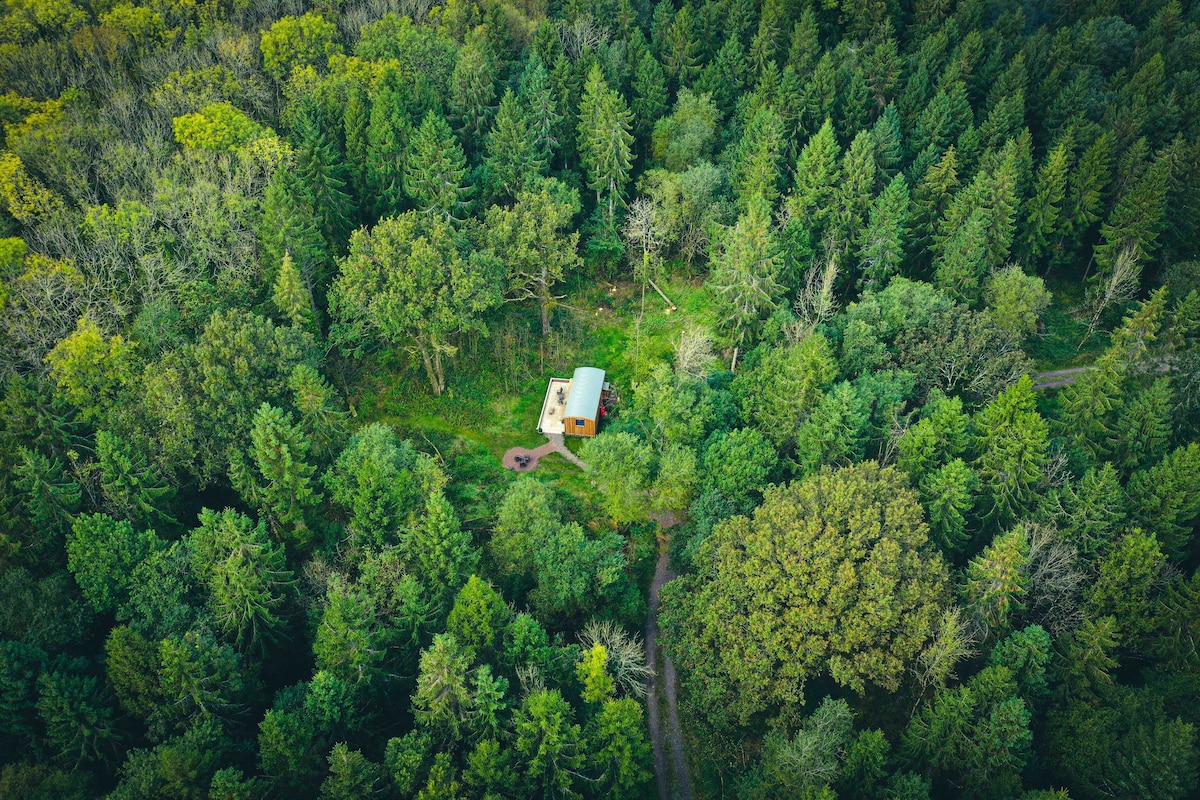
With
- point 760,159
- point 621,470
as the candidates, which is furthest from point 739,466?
point 760,159

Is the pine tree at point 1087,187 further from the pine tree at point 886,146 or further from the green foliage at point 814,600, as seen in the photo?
the green foliage at point 814,600

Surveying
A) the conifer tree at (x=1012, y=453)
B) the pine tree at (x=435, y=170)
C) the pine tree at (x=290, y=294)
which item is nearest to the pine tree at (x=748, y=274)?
the conifer tree at (x=1012, y=453)

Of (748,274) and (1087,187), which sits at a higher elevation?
(1087,187)

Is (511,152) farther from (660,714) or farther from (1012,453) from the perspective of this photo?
(660,714)

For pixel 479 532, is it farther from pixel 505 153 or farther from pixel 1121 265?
pixel 1121 265

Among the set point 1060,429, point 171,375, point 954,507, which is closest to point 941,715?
point 954,507
